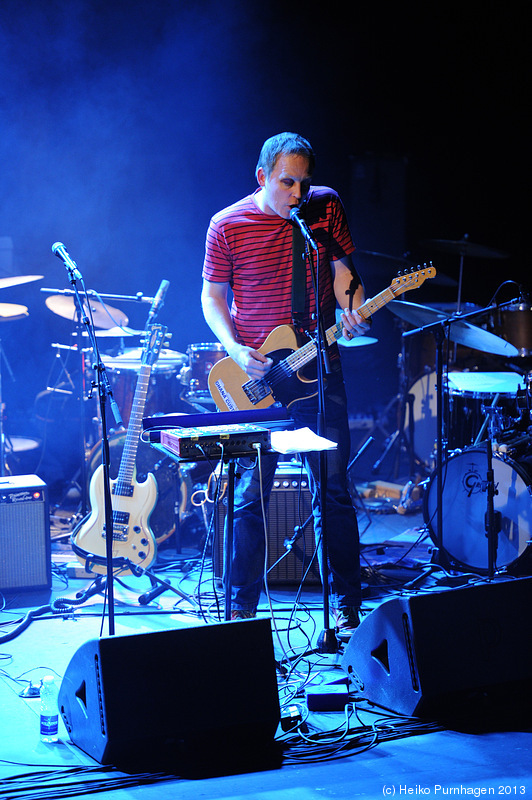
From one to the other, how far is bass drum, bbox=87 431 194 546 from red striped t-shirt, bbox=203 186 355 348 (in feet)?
5.63

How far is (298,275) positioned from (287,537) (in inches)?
65.4

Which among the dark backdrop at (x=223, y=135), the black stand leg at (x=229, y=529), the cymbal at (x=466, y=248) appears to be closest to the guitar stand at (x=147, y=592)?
the black stand leg at (x=229, y=529)

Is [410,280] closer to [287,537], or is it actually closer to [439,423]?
[439,423]

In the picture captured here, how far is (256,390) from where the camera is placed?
3730 millimetres

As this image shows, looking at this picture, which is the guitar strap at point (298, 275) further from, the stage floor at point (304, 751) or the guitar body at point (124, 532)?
the guitar body at point (124, 532)

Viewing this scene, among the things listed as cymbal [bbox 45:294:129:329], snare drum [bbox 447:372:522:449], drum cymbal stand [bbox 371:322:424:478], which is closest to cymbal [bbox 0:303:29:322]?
cymbal [bbox 45:294:129:329]

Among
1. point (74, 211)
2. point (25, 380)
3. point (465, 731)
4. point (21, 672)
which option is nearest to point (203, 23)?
point (74, 211)

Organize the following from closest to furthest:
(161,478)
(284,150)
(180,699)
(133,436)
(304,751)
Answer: (180,699), (304,751), (284,150), (133,436), (161,478)

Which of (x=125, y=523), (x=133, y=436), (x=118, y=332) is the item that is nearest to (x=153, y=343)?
(x=133, y=436)

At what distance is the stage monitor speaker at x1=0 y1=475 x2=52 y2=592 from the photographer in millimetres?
4371

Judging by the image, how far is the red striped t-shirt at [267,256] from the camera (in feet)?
12.0

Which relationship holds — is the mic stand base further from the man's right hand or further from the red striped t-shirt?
the red striped t-shirt

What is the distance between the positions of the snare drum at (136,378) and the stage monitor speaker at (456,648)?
3095mm

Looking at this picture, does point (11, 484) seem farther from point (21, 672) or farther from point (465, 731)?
point (465, 731)
